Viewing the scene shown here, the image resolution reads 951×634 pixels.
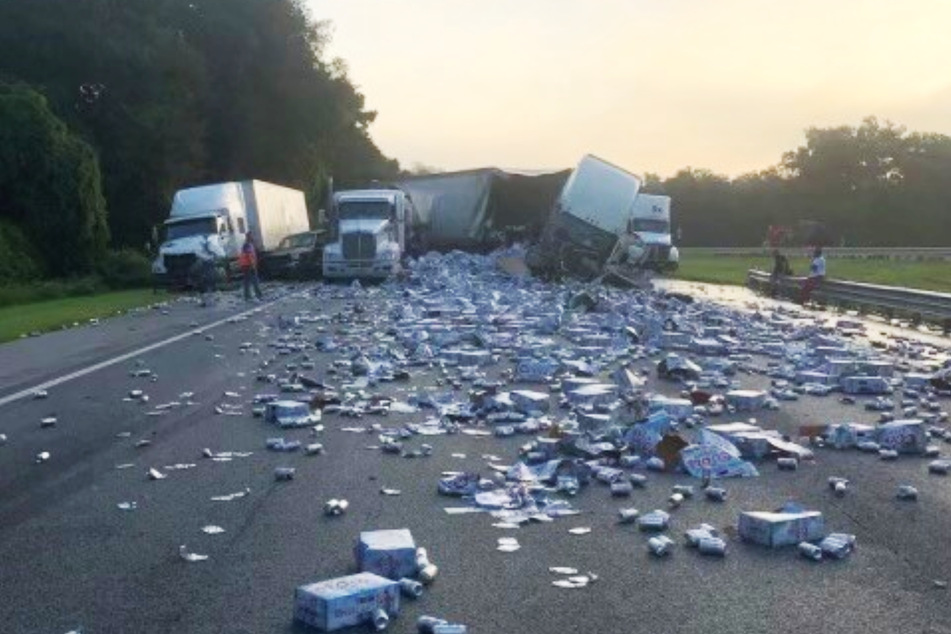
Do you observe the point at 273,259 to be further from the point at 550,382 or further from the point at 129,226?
the point at 550,382

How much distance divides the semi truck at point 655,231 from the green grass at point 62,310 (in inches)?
839

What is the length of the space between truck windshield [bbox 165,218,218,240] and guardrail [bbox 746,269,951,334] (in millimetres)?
18183

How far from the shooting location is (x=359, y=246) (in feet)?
149

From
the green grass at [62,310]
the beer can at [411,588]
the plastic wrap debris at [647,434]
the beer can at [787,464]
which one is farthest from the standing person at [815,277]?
the beer can at [411,588]

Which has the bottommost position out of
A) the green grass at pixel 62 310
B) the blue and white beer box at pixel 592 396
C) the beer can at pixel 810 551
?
the green grass at pixel 62 310

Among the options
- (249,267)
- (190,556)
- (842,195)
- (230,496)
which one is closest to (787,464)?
(230,496)

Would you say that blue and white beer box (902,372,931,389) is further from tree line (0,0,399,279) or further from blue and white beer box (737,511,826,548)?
tree line (0,0,399,279)

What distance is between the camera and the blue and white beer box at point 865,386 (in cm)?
1523

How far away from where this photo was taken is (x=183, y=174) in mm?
61938

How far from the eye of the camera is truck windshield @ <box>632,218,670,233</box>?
58.8 metres

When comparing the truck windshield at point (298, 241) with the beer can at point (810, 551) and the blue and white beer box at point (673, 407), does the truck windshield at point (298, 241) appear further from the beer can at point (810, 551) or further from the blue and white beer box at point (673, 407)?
the beer can at point (810, 551)

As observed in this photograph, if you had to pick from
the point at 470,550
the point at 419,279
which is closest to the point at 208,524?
the point at 470,550

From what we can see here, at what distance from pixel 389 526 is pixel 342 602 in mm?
2060

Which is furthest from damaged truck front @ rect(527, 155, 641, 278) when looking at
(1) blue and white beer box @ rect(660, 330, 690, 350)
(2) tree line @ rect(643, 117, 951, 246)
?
(2) tree line @ rect(643, 117, 951, 246)
